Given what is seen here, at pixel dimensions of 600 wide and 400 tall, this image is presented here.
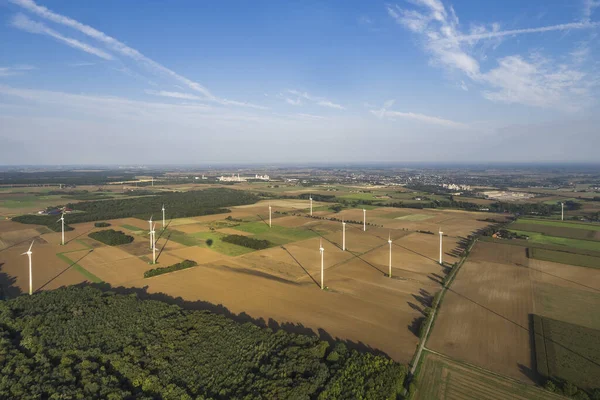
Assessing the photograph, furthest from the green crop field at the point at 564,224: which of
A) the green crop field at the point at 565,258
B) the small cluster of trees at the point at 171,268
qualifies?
the small cluster of trees at the point at 171,268

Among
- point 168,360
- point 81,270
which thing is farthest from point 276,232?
point 168,360

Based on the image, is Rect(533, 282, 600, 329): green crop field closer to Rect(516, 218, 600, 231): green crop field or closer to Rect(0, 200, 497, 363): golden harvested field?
Rect(0, 200, 497, 363): golden harvested field

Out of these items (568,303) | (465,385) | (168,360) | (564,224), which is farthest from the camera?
(564,224)

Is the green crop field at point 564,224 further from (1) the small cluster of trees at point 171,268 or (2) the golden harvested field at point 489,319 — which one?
(1) the small cluster of trees at point 171,268

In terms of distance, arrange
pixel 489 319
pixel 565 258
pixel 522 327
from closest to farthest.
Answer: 1. pixel 522 327
2. pixel 489 319
3. pixel 565 258

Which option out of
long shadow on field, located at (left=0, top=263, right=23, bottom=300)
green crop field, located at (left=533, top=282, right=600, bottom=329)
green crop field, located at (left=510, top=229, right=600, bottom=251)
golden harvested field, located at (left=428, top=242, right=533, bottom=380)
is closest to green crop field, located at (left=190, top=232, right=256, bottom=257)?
long shadow on field, located at (left=0, top=263, right=23, bottom=300)

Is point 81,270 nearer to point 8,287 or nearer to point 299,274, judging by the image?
point 8,287
